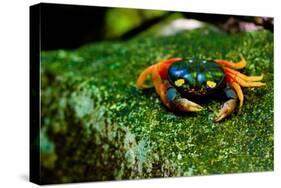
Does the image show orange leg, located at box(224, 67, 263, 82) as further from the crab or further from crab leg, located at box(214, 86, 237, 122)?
crab leg, located at box(214, 86, 237, 122)

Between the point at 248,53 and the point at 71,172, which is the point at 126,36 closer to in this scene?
the point at 248,53

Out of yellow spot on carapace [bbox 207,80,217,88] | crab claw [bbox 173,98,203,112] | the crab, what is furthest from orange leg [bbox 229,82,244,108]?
crab claw [bbox 173,98,203,112]

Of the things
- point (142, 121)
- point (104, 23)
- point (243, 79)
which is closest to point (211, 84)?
point (243, 79)

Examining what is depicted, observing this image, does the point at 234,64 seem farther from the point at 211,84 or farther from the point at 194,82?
the point at 194,82

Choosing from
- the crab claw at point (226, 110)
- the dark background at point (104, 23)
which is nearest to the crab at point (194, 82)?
the crab claw at point (226, 110)

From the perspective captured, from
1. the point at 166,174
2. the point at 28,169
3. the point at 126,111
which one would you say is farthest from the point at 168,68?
the point at 28,169

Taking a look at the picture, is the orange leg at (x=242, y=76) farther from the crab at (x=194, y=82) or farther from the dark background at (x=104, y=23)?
the dark background at (x=104, y=23)
